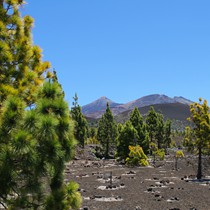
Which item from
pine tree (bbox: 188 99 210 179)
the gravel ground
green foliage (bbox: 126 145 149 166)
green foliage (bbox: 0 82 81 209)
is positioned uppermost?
pine tree (bbox: 188 99 210 179)

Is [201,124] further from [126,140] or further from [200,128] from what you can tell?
[126,140]

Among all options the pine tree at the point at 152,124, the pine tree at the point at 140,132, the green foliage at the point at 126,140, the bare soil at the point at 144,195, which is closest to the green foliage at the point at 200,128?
the bare soil at the point at 144,195

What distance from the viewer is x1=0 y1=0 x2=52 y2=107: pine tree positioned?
10.1m

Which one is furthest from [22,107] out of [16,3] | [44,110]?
[16,3]

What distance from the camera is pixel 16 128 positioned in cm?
816

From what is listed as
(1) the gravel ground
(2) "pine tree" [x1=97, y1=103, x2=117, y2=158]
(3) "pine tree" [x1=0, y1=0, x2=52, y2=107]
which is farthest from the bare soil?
(2) "pine tree" [x1=97, y1=103, x2=117, y2=158]

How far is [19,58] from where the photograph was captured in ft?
34.6

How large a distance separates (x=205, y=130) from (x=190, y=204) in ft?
47.6

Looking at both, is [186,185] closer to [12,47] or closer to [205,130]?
[205,130]

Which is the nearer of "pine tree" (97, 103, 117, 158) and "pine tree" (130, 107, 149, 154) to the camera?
"pine tree" (130, 107, 149, 154)

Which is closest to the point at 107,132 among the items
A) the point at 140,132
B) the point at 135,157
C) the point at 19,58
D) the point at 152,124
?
the point at 152,124

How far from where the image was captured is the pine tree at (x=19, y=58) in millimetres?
10133

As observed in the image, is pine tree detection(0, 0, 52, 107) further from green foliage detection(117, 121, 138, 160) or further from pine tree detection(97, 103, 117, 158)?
pine tree detection(97, 103, 117, 158)

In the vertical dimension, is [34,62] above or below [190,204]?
above
